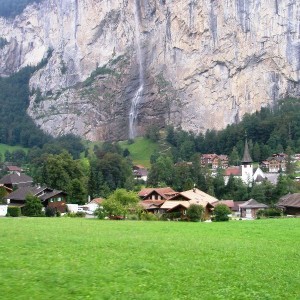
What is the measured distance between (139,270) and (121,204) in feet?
111

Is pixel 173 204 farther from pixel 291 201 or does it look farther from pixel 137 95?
pixel 137 95

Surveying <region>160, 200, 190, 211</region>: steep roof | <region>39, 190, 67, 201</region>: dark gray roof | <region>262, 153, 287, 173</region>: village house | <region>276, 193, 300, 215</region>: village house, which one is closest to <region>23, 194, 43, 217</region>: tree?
<region>39, 190, 67, 201</region>: dark gray roof

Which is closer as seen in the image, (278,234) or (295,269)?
(295,269)

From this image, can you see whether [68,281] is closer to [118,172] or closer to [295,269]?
[295,269]

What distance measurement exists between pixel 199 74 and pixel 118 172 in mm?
66703

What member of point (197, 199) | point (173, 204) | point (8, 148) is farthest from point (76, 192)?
point (8, 148)

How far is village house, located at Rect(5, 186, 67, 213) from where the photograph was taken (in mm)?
58156

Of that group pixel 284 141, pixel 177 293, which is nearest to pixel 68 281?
pixel 177 293

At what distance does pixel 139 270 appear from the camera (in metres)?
14.3

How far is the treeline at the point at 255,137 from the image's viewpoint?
4250 inches

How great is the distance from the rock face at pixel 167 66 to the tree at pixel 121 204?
9109 centimetres

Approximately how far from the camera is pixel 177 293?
12203mm

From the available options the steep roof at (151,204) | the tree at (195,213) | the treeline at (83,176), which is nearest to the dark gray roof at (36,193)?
the treeline at (83,176)

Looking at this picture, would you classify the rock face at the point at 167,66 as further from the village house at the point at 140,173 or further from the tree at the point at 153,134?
the village house at the point at 140,173
